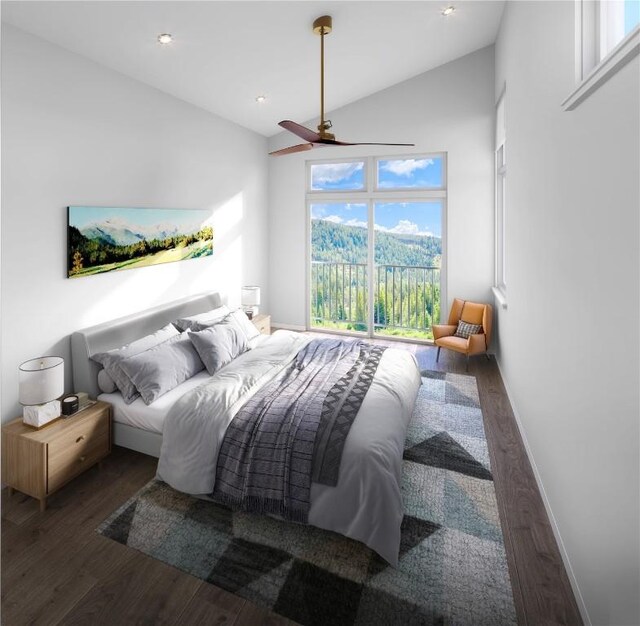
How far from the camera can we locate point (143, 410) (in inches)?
110

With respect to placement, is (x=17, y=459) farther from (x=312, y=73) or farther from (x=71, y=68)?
(x=312, y=73)

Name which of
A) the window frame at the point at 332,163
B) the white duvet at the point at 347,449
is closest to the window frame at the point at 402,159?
the window frame at the point at 332,163

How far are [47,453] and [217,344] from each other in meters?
1.41

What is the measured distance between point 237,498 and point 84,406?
134 cm

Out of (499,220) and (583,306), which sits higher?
(499,220)

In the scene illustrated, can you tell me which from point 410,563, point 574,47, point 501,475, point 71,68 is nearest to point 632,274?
point 574,47

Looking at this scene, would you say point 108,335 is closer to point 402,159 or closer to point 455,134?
point 402,159

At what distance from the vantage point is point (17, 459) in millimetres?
2480

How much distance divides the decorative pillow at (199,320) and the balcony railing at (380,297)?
2.28m

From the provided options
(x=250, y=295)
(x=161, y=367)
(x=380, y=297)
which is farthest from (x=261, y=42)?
(x=380, y=297)

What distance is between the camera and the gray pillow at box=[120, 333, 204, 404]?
2891 mm

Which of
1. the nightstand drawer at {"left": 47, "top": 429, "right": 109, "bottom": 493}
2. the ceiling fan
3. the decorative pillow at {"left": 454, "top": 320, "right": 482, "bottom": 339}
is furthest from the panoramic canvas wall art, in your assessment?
the decorative pillow at {"left": 454, "top": 320, "right": 482, "bottom": 339}

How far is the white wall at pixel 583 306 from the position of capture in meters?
1.36

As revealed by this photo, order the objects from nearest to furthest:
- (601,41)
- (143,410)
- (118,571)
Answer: (601,41), (118,571), (143,410)
